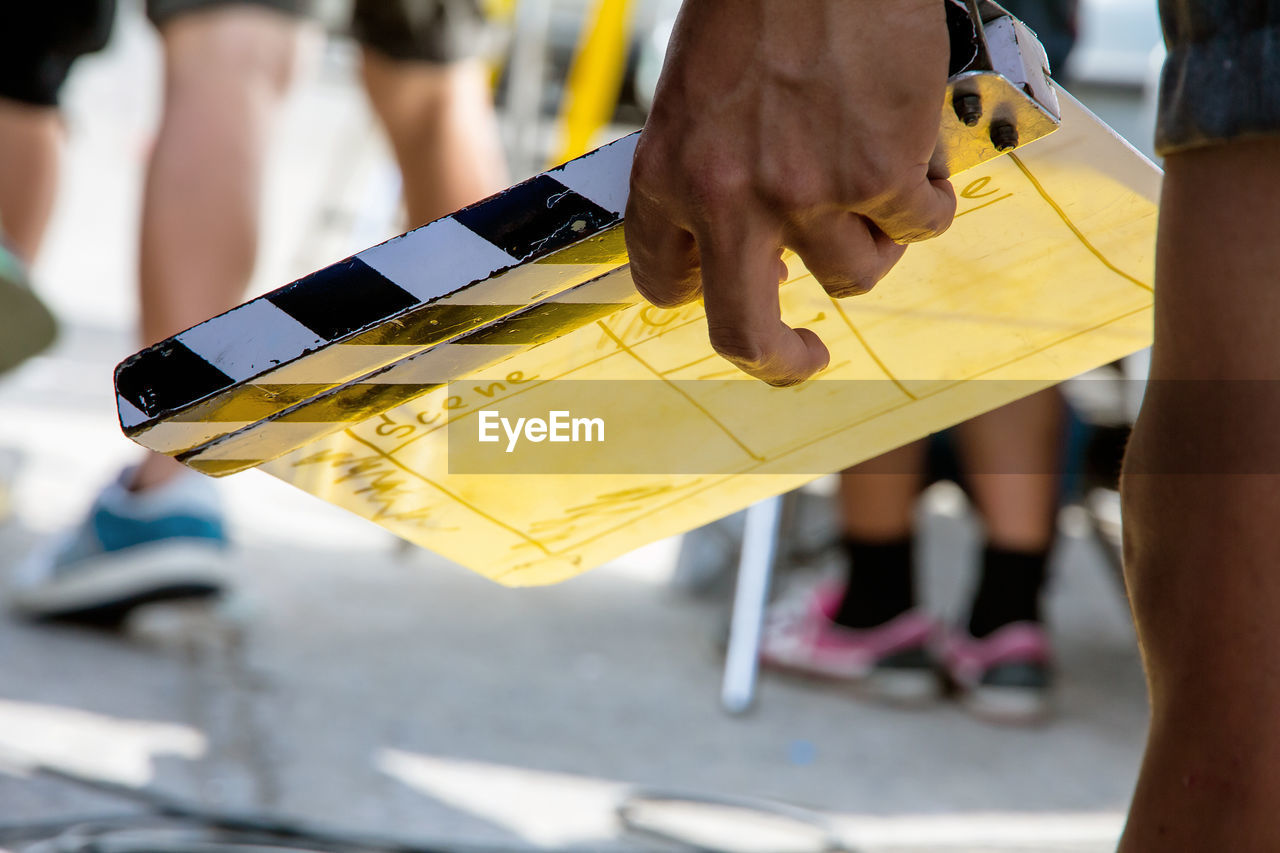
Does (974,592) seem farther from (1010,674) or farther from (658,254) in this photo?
(658,254)

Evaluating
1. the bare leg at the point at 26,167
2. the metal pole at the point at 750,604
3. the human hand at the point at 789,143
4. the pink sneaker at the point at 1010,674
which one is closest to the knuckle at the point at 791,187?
the human hand at the point at 789,143

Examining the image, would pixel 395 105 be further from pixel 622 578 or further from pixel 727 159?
pixel 727 159

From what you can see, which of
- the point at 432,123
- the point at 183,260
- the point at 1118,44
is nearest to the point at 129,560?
the point at 183,260

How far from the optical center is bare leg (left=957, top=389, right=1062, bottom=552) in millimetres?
1890

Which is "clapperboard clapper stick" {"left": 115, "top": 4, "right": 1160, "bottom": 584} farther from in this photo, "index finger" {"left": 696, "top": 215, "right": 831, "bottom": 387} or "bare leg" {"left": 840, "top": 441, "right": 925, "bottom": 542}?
"bare leg" {"left": 840, "top": 441, "right": 925, "bottom": 542}

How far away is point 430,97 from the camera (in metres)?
2.09

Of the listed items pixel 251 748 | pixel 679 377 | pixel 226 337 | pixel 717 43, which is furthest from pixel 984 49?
pixel 251 748

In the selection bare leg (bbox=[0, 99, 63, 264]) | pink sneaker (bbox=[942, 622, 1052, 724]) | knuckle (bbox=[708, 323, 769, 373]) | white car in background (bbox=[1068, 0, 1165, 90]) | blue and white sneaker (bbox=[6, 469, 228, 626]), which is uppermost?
knuckle (bbox=[708, 323, 769, 373])

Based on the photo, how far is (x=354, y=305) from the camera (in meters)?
0.63

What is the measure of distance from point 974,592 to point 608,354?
131 centimetres

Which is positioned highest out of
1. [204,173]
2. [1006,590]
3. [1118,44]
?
[204,173]

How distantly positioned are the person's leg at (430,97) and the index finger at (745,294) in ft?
5.13

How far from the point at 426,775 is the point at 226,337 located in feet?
2.88

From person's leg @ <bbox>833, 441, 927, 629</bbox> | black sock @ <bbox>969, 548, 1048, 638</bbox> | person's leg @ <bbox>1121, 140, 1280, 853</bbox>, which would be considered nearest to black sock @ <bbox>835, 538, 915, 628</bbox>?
person's leg @ <bbox>833, 441, 927, 629</bbox>
